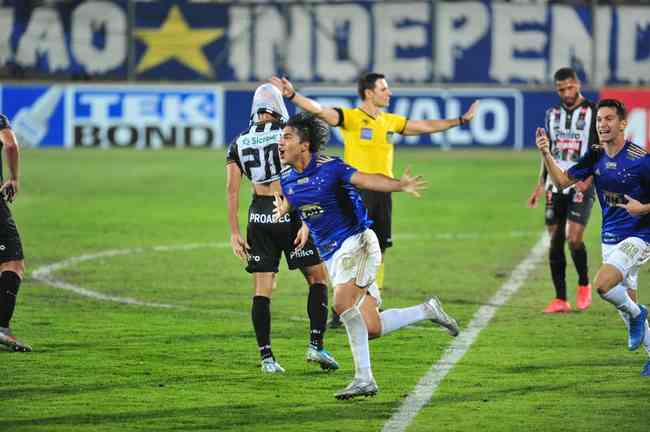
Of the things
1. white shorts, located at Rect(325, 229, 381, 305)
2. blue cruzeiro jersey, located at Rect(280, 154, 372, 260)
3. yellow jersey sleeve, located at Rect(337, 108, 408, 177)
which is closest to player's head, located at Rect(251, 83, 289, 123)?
blue cruzeiro jersey, located at Rect(280, 154, 372, 260)

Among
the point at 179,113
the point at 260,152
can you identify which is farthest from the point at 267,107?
the point at 179,113

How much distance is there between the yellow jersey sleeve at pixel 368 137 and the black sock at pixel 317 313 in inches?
89.7

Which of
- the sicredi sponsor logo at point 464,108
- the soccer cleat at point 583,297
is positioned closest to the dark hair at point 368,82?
the soccer cleat at point 583,297

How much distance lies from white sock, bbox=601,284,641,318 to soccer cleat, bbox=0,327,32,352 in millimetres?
4427

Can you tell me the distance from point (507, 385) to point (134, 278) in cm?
652

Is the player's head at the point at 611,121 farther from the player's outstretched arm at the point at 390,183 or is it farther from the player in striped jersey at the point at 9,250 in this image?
the player in striped jersey at the point at 9,250

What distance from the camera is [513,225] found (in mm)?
20406

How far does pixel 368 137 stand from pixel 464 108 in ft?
66.0

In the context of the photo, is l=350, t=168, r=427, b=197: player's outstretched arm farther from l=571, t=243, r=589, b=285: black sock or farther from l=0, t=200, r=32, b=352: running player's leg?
l=571, t=243, r=589, b=285: black sock

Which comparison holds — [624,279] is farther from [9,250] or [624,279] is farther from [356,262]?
[9,250]

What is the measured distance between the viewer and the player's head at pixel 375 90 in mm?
12555

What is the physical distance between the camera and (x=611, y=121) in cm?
997

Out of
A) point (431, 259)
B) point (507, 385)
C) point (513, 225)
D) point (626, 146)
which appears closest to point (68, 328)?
point (507, 385)

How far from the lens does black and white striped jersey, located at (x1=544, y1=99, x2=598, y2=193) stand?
13031mm
